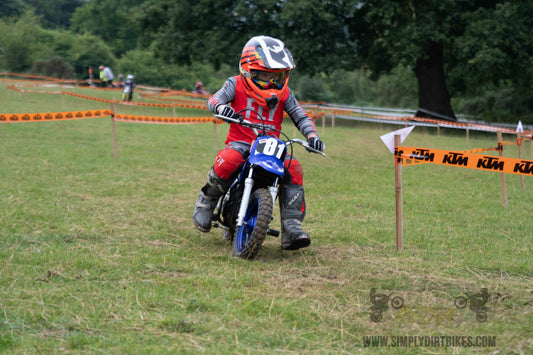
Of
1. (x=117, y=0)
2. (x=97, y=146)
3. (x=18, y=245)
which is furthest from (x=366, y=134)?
(x=117, y=0)

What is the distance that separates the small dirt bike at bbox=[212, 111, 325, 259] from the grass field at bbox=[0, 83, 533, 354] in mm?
255

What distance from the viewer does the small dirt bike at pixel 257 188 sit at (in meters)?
5.63

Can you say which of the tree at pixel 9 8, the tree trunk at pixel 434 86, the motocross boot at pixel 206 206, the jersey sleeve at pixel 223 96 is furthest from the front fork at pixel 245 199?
the tree at pixel 9 8

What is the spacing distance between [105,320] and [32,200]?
16.8 feet

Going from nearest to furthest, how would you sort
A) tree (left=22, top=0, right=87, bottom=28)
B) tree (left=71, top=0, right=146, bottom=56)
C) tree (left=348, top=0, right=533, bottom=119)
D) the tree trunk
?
tree (left=348, top=0, right=533, bottom=119) < the tree trunk < tree (left=71, top=0, right=146, bottom=56) < tree (left=22, top=0, right=87, bottom=28)

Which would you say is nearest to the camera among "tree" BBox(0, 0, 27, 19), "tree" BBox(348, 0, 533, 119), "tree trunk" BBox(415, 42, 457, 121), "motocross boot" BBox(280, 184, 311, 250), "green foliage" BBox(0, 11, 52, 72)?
A: "motocross boot" BBox(280, 184, 311, 250)

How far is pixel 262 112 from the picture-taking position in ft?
20.8

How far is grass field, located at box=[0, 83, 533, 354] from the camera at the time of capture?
12.9ft

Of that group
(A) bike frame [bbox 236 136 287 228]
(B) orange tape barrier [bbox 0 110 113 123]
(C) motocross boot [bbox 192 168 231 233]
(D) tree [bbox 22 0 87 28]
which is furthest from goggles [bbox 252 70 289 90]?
(D) tree [bbox 22 0 87 28]

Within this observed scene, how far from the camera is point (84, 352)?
3613mm

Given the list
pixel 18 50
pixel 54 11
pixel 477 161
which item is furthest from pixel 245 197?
pixel 54 11

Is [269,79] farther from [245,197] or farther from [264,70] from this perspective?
[245,197]

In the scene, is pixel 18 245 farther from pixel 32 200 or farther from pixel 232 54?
pixel 232 54

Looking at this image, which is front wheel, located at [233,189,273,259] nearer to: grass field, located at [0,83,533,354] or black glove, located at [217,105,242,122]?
grass field, located at [0,83,533,354]
